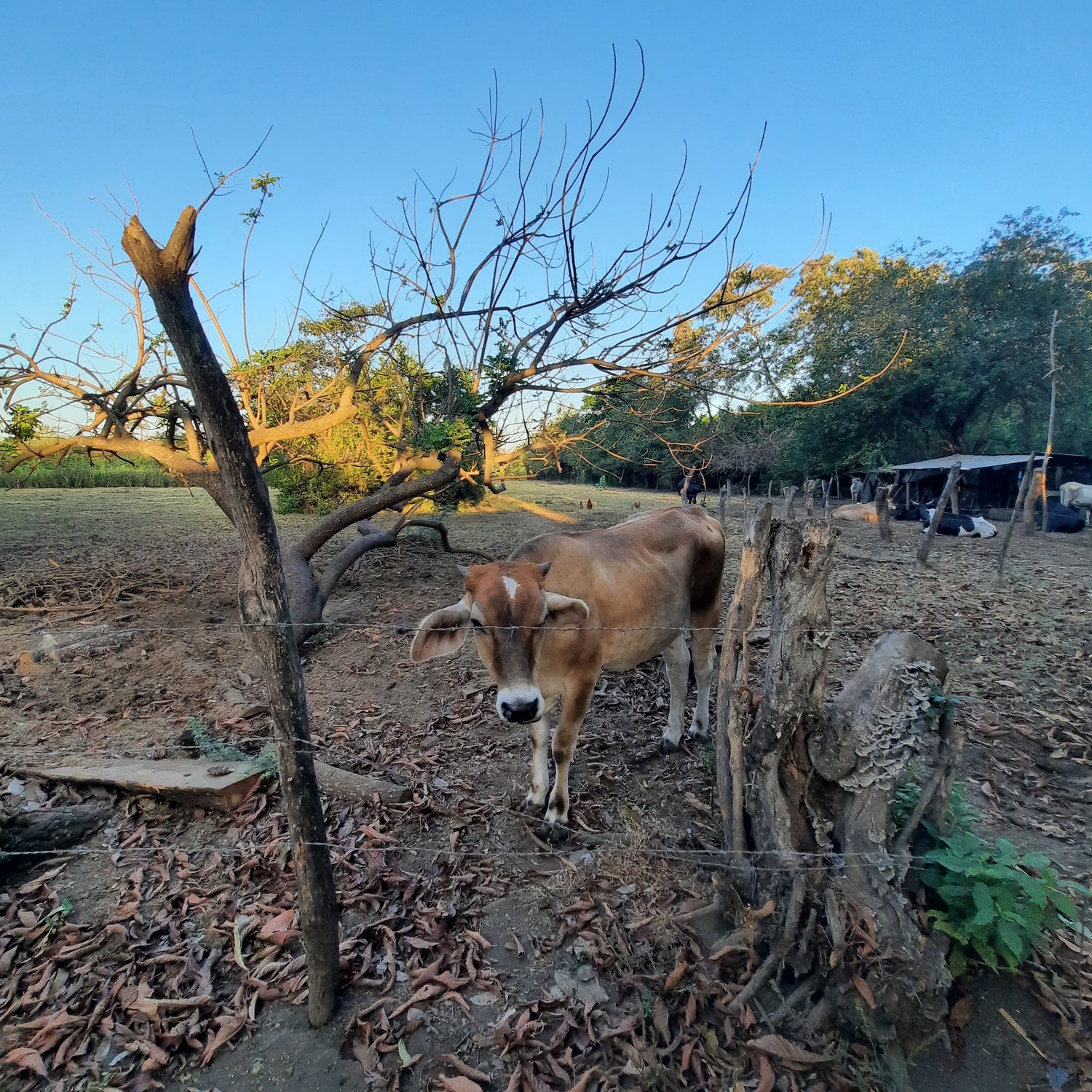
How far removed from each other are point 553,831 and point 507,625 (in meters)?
1.52

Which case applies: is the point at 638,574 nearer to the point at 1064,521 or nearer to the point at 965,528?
the point at 965,528

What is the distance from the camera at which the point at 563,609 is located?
11.5 ft

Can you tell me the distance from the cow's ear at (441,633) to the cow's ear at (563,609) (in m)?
0.50

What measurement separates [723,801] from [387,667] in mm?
4329

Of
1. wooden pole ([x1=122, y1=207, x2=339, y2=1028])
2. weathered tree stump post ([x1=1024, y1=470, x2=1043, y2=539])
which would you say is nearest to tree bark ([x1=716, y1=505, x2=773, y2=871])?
wooden pole ([x1=122, y1=207, x2=339, y2=1028])

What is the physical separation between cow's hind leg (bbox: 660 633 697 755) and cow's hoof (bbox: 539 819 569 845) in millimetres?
1314

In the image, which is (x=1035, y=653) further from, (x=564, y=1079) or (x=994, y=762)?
(x=564, y=1079)

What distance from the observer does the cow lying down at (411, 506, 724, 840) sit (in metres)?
3.27

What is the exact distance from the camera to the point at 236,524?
230 cm

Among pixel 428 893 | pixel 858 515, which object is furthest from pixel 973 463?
pixel 428 893

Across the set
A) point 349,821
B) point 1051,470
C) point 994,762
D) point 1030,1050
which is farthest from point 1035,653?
point 1051,470

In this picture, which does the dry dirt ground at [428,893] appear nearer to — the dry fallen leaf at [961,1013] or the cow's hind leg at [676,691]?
the dry fallen leaf at [961,1013]

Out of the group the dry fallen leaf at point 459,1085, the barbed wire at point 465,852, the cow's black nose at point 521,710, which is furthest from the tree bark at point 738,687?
the dry fallen leaf at point 459,1085

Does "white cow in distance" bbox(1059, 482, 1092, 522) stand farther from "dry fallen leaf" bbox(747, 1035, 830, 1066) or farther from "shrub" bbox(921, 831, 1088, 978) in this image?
"dry fallen leaf" bbox(747, 1035, 830, 1066)
